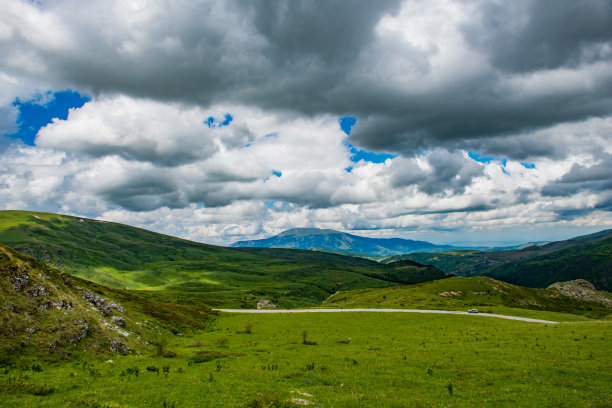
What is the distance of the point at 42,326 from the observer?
3247cm

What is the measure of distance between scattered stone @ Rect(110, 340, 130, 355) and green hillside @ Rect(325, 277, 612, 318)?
81.1 metres

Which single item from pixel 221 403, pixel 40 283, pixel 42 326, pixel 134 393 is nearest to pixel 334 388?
pixel 221 403

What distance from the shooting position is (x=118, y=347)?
3700 cm

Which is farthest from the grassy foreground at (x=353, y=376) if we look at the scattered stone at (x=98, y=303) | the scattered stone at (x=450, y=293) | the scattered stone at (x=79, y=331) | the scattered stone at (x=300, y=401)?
the scattered stone at (x=450, y=293)

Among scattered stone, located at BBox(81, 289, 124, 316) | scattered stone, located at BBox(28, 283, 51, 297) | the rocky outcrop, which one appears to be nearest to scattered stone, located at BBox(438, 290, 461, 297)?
the rocky outcrop

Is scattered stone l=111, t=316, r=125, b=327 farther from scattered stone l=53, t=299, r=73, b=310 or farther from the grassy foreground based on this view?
the grassy foreground

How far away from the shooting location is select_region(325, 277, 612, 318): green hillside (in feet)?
382

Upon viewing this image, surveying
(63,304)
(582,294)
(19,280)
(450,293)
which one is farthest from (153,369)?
(582,294)

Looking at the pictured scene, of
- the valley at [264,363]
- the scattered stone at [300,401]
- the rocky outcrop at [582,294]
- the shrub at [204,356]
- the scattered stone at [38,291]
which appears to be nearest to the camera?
the scattered stone at [300,401]

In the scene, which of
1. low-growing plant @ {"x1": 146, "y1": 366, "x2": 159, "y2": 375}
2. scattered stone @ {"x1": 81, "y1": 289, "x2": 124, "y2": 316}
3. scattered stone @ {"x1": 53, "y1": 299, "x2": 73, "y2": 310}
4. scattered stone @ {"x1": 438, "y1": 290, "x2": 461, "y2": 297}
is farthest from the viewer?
scattered stone @ {"x1": 438, "y1": 290, "x2": 461, "y2": 297}

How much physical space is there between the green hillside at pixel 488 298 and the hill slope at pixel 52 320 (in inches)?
3120

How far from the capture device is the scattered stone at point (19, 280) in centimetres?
3466

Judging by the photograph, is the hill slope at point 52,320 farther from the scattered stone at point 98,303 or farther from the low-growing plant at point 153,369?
the low-growing plant at point 153,369

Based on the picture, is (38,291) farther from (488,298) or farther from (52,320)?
(488,298)
